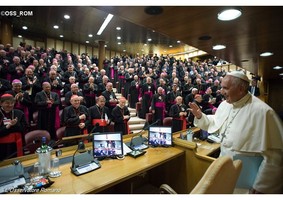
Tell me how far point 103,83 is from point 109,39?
247 inches

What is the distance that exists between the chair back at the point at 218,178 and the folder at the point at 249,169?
710 mm

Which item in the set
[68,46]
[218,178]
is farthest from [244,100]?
[68,46]

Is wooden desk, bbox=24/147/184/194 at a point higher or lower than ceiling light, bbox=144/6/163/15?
lower

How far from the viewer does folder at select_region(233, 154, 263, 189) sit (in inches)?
63.4

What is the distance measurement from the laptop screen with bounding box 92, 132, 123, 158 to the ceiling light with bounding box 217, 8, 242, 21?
162 centimetres

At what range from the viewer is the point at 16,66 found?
5258 millimetres

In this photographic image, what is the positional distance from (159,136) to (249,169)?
1.23 metres

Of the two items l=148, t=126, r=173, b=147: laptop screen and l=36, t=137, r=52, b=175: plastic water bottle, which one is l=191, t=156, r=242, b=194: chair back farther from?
l=148, t=126, r=173, b=147: laptop screen

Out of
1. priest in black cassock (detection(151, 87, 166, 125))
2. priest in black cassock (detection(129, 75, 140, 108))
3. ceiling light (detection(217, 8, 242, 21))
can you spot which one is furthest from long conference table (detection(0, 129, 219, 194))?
priest in black cassock (detection(129, 75, 140, 108))

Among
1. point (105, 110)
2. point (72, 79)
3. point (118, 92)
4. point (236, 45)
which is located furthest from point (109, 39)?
point (236, 45)

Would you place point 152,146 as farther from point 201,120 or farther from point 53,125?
point 53,125

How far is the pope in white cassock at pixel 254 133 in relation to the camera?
4.82 ft

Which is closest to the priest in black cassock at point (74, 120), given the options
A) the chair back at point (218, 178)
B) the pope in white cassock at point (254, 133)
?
the pope in white cassock at point (254, 133)
